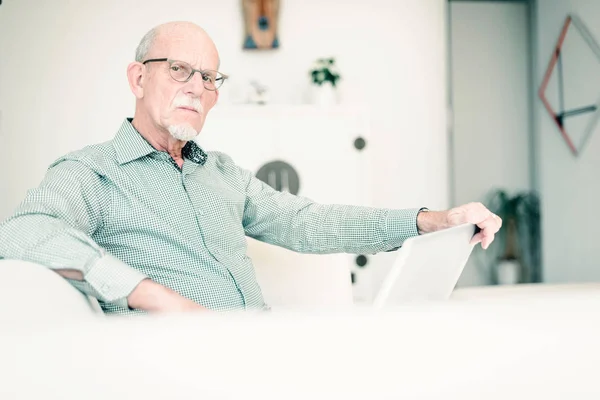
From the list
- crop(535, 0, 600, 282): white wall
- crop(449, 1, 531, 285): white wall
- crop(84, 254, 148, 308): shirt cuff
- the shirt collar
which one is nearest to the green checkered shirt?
the shirt collar

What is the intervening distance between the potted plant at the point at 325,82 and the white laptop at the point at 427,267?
2485 millimetres

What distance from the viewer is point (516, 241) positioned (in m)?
4.85

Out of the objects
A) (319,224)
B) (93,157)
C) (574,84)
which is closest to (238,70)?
(574,84)

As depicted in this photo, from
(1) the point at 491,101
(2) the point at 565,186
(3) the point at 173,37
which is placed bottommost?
(2) the point at 565,186

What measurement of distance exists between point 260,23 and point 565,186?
7.78 feet

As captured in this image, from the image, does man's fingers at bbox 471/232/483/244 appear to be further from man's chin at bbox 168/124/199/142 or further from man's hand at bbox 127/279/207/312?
man's chin at bbox 168/124/199/142

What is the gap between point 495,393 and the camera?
38cm

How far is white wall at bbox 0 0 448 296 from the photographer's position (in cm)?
371

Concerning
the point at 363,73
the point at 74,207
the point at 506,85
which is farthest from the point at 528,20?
the point at 74,207

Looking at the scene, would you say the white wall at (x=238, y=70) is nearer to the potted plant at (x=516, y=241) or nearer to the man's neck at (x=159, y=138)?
the potted plant at (x=516, y=241)

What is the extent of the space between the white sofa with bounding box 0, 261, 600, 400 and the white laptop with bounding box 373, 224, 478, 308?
1.33 feet

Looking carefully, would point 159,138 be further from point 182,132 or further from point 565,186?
point 565,186

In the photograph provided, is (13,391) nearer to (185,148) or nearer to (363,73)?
(185,148)

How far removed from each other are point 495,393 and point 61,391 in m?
0.26
